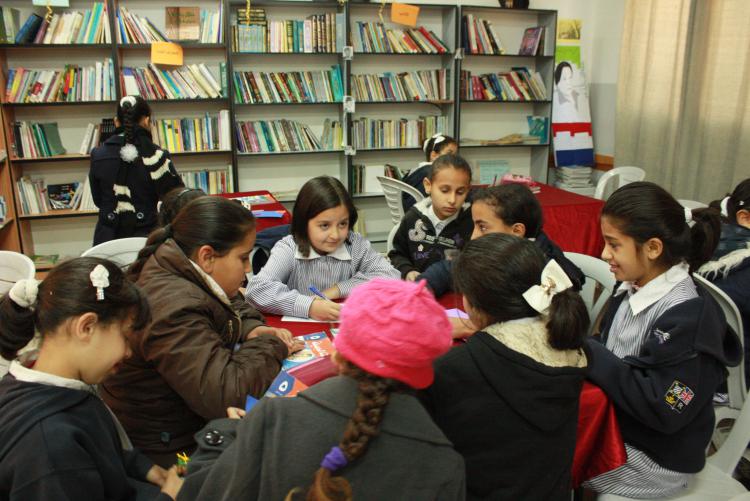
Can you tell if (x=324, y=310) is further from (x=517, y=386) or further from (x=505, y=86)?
(x=505, y=86)

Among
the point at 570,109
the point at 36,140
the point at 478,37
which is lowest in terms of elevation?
the point at 36,140

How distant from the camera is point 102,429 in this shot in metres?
1.15

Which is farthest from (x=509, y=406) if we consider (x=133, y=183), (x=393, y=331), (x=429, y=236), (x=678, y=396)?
(x=133, y=183)

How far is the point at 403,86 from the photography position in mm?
5270

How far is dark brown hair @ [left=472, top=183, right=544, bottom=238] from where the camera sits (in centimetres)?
217

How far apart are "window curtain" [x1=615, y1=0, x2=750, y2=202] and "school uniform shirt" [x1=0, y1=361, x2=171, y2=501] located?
4.43 metres

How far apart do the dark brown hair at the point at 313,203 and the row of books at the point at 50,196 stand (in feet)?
10.1

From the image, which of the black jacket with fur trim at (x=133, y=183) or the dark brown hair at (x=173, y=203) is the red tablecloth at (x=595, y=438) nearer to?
the dark brown hair at (x=173, y=203)

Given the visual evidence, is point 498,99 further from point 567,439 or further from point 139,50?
point 567,439

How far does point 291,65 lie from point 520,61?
2.30 m

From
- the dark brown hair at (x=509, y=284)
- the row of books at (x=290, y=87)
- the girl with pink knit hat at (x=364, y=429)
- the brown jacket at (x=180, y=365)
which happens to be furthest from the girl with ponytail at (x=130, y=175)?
the girl with pink knit hat at (x=364, y=429)

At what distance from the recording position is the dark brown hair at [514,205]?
85.4 inches

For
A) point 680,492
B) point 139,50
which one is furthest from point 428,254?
point 139,50

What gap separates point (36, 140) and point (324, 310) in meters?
3.78
